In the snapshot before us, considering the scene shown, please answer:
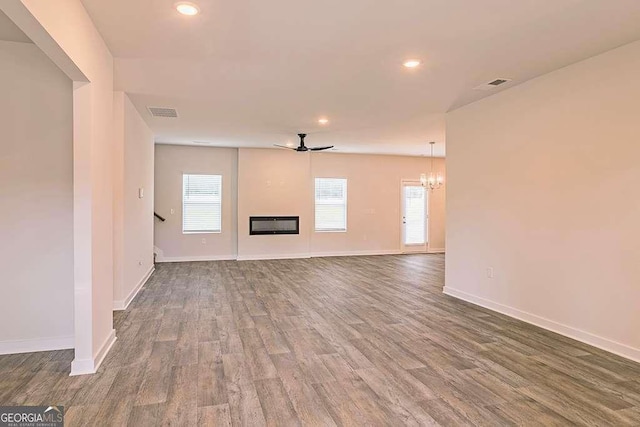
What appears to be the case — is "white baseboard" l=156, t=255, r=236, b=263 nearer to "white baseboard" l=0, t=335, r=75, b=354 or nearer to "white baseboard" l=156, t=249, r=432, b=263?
"white baseboard" l=156, t=249, r=432, b=263

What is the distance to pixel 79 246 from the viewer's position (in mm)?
2768

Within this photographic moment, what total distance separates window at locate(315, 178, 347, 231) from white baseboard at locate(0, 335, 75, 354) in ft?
21.5

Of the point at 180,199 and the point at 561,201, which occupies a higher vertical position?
the point at 180,199

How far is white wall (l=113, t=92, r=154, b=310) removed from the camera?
14.6ft

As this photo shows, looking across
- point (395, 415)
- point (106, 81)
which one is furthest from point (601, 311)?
point (106, 81)

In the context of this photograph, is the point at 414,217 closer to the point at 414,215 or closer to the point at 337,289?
the point at 414,215

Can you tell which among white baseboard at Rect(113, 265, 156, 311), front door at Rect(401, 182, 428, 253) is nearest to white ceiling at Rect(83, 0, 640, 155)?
white baseboard at Rect(113, 265, 156, 311)

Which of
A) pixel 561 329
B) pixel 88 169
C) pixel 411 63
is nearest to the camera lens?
pixel 88 169

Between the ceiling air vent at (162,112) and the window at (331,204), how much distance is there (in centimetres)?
448

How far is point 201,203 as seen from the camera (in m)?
8.55

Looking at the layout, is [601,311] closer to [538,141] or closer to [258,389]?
[538,141]

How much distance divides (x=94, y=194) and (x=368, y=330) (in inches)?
109

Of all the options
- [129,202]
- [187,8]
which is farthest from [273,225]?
[187,8]

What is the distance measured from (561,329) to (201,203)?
7197 mm
